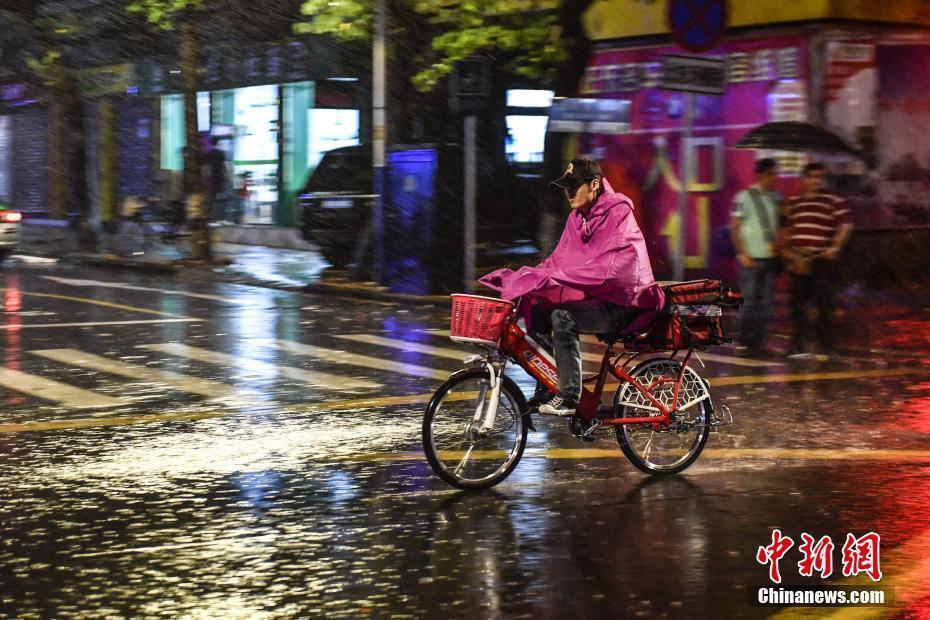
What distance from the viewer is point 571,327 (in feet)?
27.8

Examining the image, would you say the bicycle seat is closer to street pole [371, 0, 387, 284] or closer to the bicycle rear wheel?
the bicycle rear wheel

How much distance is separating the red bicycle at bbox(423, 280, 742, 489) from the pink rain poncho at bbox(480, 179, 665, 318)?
6.4 inches

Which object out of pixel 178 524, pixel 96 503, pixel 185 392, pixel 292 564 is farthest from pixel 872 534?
pixel 185 392

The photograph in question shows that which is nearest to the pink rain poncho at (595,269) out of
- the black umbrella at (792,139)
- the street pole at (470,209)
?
the black umbrella at (792,139)

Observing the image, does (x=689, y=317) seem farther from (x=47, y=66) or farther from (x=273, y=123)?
(x=47, y=66)

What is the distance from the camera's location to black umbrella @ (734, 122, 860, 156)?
1825 centimetres

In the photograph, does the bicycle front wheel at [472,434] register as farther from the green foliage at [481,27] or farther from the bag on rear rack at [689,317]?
the green foliage at [481,27]

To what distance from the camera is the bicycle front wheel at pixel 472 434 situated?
8.41m

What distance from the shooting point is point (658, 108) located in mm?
23781

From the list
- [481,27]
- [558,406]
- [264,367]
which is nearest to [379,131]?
[481,27]

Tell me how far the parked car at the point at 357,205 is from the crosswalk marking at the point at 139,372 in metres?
8.27

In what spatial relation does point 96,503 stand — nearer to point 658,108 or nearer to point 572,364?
point 572,364

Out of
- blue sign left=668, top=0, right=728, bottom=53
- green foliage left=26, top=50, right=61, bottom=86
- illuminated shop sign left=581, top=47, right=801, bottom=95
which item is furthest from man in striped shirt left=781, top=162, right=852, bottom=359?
green foliage left=26, top=50, right=61, bottom=86

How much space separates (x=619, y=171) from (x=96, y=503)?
56.4 ft
